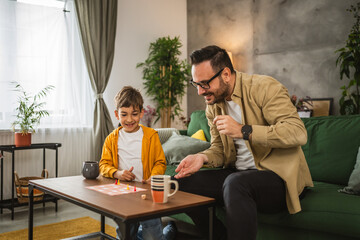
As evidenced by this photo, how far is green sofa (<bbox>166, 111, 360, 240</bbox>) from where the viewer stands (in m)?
1.66

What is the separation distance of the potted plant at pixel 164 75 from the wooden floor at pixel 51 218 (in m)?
1.88

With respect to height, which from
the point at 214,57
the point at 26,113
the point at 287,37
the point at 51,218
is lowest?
the point at 51,218

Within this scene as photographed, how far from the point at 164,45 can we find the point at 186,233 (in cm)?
280

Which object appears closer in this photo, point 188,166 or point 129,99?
point 188,166

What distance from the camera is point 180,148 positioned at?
3.08 m

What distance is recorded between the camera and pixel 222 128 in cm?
162

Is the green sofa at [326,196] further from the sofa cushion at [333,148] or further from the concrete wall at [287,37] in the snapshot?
the concrete wall at [287,37]

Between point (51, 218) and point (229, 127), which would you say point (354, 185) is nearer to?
point (229, 127)

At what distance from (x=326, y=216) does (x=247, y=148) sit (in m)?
0.50

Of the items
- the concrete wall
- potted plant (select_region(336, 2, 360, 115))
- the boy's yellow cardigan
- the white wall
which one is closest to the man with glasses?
the boy's yellow cardigan

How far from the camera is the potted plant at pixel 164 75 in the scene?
473 cm

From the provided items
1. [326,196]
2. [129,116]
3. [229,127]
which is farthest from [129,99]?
[326,196]

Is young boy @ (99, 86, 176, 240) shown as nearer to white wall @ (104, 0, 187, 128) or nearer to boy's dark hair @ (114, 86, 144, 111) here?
boy's dark hair @ (114, 86, 144, 111)

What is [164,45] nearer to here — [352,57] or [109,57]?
[109,57]
